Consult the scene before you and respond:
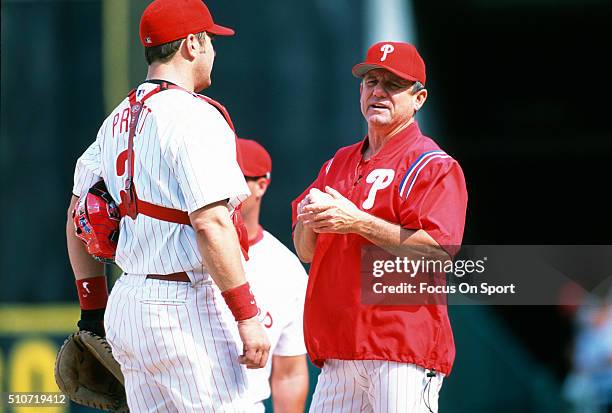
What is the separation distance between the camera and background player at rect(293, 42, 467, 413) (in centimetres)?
322

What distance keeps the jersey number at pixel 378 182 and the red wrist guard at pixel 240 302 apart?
619mm

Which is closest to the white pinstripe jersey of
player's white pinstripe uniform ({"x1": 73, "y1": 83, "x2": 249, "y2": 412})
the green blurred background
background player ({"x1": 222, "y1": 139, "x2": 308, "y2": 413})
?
player's white pinstripe uniform ({"x1": 73, "y1": 83, "x2": 249, "y2": 412})

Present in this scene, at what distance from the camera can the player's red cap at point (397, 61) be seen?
3424 millimetres

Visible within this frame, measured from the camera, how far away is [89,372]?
3.42 metres

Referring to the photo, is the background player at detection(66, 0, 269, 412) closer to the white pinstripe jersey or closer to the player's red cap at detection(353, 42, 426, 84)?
the white pinstripe jersey

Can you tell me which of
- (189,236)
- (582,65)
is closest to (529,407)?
(582,65)

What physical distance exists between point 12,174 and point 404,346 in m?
3.68

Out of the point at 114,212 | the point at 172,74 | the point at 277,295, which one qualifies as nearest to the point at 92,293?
the point at 114,212

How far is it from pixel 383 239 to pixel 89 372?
110 centimetres

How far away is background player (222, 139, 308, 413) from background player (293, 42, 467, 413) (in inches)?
35.6

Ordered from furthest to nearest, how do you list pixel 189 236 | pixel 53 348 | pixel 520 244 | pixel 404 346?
pixel 520 244
pixel 53 348
pixel 404 346
pixel 189 236

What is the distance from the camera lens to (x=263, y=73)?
240 inches

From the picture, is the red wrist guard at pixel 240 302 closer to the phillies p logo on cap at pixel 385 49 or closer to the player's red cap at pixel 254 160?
the phillies p logo on cap at pixel 385 49

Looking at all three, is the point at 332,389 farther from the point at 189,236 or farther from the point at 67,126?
Answer: the point at 67,126
